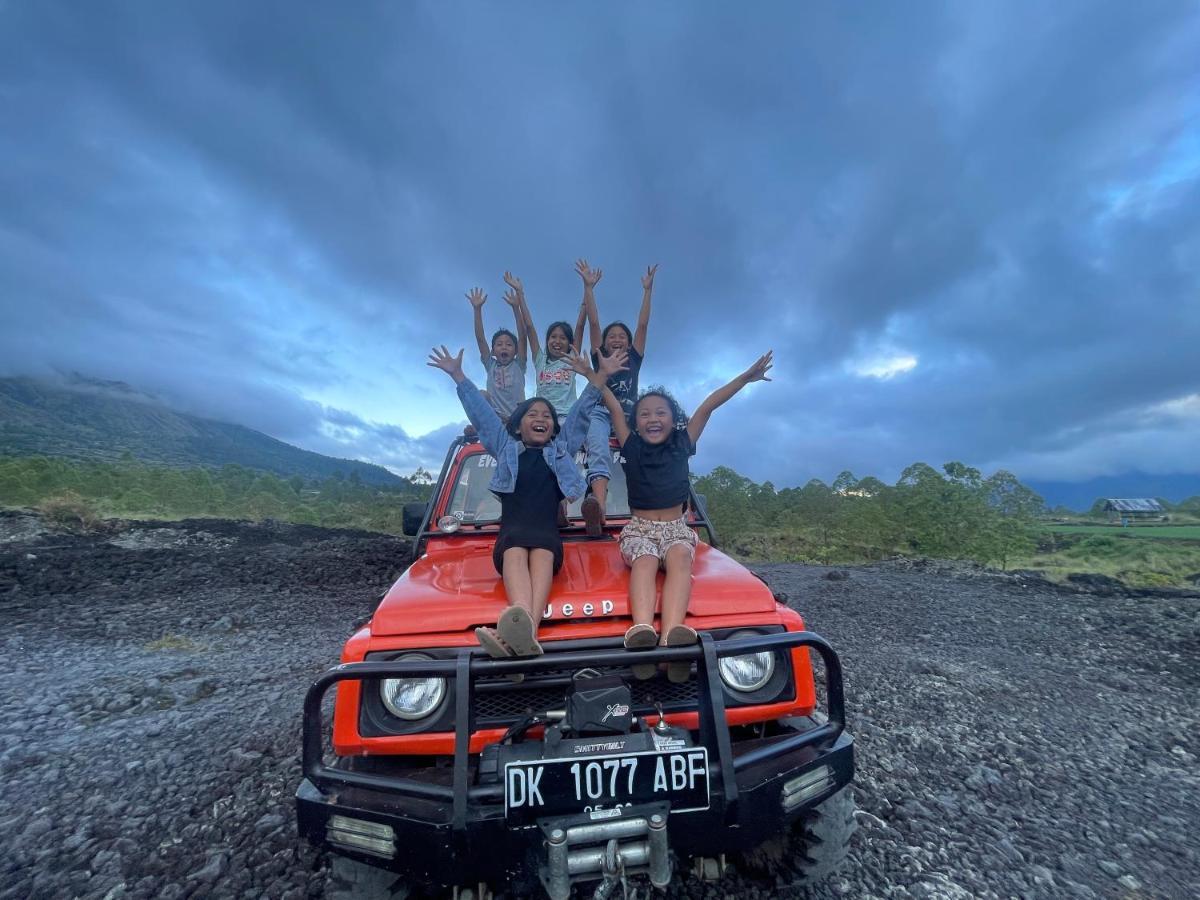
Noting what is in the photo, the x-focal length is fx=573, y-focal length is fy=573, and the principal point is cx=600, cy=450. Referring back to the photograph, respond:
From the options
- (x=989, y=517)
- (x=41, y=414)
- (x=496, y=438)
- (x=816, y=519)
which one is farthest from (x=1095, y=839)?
(x=41, y=414)

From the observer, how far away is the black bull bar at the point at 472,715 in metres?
1.81

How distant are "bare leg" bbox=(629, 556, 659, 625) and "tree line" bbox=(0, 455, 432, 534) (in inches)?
893

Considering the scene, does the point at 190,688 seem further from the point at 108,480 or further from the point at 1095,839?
the point at 108,480

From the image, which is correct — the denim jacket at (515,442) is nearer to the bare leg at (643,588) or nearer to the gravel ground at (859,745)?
the bare leg at (643,588)

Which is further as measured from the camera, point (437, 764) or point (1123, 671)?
point (1123, 671)

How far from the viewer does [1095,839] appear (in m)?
2.94

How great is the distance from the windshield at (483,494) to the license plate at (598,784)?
1.92m

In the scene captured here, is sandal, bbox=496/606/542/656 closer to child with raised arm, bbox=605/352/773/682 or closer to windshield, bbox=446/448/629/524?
child with raised arm, bbox=605/352/773/682

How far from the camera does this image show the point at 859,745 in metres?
3.92

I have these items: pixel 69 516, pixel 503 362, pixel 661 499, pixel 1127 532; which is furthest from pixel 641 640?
pixel 1127 532

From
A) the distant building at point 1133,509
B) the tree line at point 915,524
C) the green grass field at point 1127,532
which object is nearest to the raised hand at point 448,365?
the tree line at point 915,524

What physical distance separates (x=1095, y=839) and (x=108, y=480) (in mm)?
38611

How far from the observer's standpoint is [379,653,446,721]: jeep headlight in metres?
2.14

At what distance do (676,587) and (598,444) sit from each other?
57.6 inches
